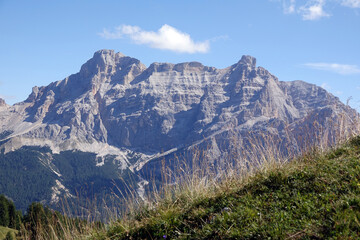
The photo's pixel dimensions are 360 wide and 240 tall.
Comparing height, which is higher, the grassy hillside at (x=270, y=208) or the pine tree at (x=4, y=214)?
the grassy hillside at (x=270, y=208)

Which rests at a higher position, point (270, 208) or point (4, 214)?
point (270, 208)

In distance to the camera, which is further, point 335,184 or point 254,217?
point 335,184

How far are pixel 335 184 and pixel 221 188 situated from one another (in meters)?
2.69

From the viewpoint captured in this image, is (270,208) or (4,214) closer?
(270,208)

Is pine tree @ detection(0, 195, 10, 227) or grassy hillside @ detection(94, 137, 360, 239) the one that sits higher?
grassy hillside @ detection(94, 137, 360, 239)

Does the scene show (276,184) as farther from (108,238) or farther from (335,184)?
(108,238)

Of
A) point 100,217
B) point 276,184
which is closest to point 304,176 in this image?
point 276,184

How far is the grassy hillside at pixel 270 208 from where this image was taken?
16.3ft

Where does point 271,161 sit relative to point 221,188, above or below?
above

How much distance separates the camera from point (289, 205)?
5715mm

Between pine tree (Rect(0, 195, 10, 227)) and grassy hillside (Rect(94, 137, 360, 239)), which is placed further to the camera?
pine tree (Rect(0, 195, 10, 227))

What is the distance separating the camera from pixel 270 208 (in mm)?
5855

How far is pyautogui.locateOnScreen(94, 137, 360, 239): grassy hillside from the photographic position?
4.96m

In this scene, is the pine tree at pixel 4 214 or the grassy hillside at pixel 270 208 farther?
the pine tree at pixel 4 214
